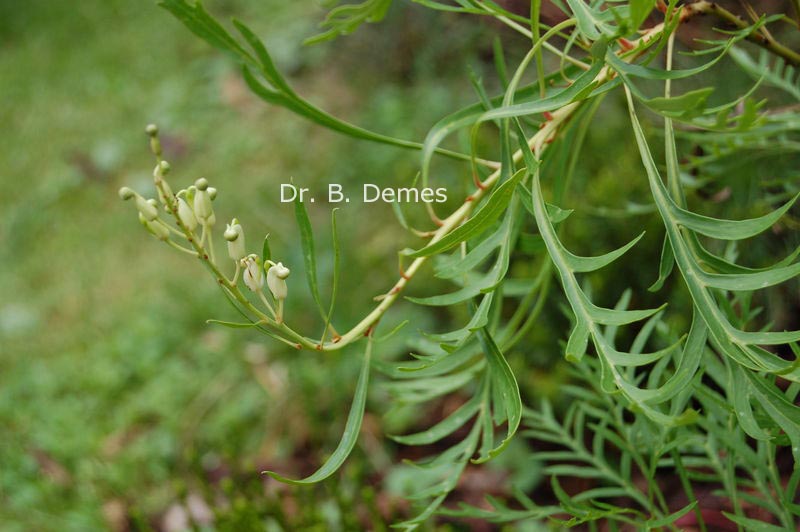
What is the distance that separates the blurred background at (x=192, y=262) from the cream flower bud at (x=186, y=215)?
0.54m

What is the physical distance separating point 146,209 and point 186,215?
21 mm

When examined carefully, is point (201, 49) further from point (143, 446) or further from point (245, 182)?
point (143, 446)

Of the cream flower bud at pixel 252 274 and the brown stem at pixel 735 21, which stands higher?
the brown stem at pixel 735 21

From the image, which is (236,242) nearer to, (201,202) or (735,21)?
(201,202)

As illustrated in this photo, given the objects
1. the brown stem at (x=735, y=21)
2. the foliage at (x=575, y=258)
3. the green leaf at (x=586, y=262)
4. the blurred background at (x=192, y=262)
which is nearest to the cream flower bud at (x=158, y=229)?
the foliage at (x=575, y=258)

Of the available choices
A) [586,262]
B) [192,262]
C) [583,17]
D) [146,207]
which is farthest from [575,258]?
[192,262]

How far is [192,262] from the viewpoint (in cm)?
207

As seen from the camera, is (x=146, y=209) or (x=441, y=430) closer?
(x=146, y=209)

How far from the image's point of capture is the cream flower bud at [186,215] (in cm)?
42

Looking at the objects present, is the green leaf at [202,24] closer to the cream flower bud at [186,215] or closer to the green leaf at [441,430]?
the cream flower bud at [186,215]

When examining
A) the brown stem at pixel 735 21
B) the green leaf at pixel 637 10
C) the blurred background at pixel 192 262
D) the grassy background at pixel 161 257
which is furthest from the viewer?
the grassy background at pixel 161 257

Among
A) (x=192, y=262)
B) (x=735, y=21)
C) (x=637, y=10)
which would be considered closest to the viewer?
(x=637, y=10)

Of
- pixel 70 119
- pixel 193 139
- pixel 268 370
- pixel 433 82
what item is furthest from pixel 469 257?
pixel 70 119

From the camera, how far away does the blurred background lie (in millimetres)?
1392
